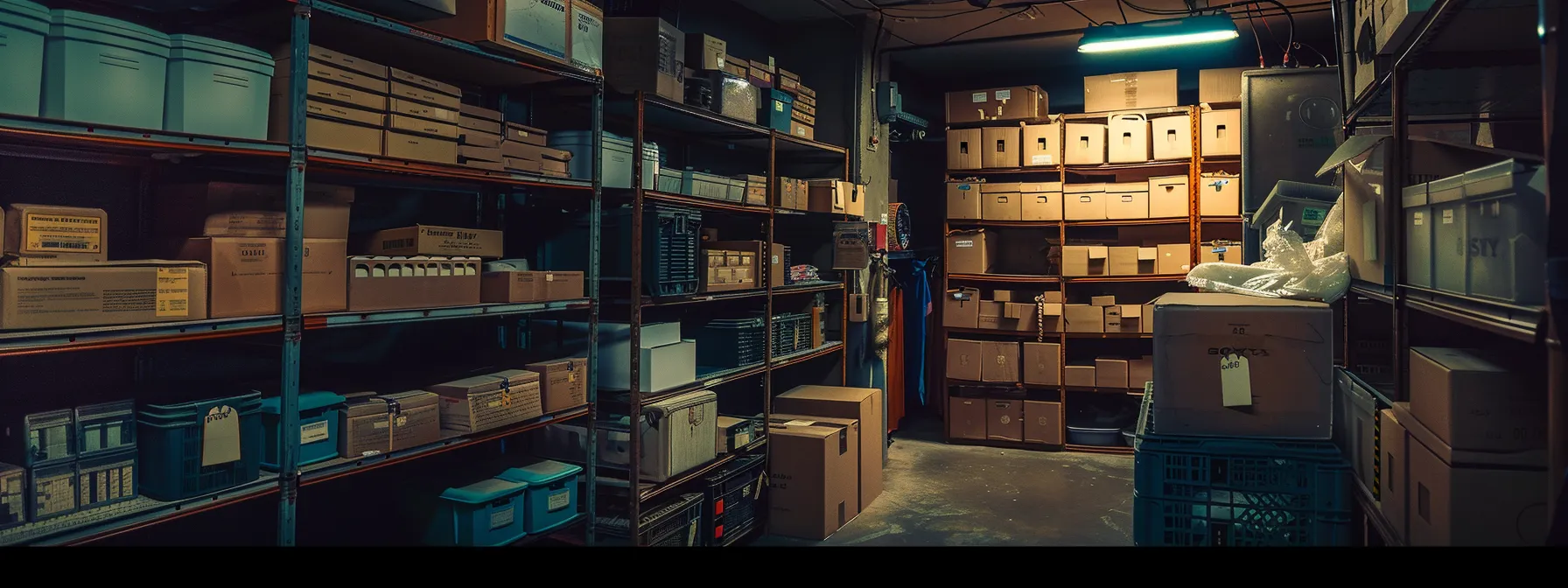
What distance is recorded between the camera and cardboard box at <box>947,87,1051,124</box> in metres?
6.24

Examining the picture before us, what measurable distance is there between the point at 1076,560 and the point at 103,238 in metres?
2.27

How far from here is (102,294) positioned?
1871 millimetres

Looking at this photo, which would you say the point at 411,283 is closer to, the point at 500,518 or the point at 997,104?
the point at 500,518

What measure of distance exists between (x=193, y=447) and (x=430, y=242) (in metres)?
0.89

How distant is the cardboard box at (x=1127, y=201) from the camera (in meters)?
6.02

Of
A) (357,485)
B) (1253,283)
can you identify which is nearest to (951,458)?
(1253,283)

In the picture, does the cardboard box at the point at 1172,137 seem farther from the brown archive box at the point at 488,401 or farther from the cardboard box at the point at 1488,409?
the brown archive box at the point at 488,401

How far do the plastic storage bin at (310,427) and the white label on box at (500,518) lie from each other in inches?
23.3

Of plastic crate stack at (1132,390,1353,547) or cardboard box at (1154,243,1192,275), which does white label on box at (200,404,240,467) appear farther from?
cardboard box at (1154,243,1192,275)

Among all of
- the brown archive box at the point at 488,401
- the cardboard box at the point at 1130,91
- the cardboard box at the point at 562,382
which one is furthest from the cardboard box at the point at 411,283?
the cardboard box at the point at 1130,91

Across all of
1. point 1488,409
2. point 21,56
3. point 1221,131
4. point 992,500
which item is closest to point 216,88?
point 21,56

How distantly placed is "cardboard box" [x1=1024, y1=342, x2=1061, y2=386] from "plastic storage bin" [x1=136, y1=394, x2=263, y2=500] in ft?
16.6

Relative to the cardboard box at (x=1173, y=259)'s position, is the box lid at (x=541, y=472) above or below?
below

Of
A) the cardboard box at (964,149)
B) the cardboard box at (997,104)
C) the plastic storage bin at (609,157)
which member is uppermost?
the cardboard box at (997,104)
